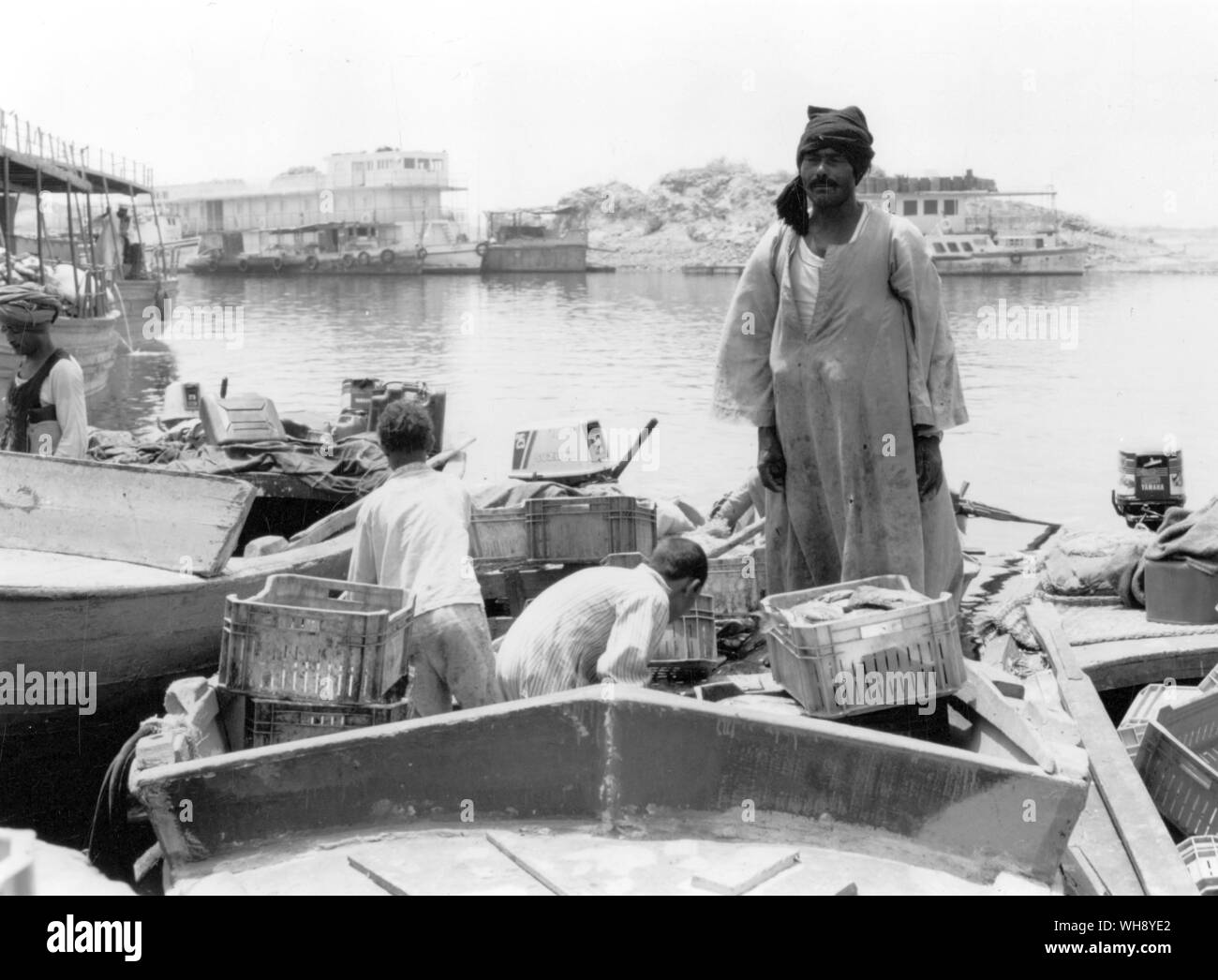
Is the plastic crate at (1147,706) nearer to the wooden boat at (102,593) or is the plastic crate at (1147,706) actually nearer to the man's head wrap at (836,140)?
the man's head wrap at (836,140)

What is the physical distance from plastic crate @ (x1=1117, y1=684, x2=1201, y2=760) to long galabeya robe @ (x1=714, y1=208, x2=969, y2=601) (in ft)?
2.82

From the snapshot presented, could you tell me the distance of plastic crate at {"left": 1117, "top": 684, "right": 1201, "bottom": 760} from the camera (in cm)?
524

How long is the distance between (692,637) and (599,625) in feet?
6.29

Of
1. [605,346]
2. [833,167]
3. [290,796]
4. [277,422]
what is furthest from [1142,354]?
[290,796]

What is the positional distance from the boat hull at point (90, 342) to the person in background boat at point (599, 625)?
16.8 m

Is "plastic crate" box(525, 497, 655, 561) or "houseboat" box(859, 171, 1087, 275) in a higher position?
"houseboat" box(859, 171, 1087, 275)

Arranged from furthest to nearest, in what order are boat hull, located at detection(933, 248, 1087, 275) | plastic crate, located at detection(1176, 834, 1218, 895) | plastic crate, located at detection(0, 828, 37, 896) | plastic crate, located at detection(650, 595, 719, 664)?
boat hull, located at detection(933, 248, 1087, 275), plastic crate, located at detection(650, 595, 719, 664), plastic crate, located at detection(1176, 834, 1218, 895), plastic crate, located at detection(0, 828, 37, 896)

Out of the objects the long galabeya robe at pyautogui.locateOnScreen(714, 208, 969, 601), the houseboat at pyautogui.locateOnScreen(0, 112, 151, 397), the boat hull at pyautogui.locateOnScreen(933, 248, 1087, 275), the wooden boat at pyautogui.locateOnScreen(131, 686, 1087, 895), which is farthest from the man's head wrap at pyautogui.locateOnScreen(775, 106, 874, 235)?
the boat hull at pyautogui.locateOnScreen(933, 248, 1087, 275)

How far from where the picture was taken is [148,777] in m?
3.76

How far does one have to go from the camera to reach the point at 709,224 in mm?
93062

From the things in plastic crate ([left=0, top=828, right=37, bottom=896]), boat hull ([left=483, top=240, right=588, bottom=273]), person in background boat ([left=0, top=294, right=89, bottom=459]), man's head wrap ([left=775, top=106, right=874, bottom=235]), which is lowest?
plastic crate ([left=0, top=828, right=37, bottom=896])

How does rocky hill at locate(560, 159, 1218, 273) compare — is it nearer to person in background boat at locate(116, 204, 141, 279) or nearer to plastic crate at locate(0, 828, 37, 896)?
person in background boat at locate(116, 204, 141, 279)

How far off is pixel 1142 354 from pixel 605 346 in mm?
11824

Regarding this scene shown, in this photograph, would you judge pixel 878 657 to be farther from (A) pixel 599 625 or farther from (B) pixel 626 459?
(B) pixel 626 459
